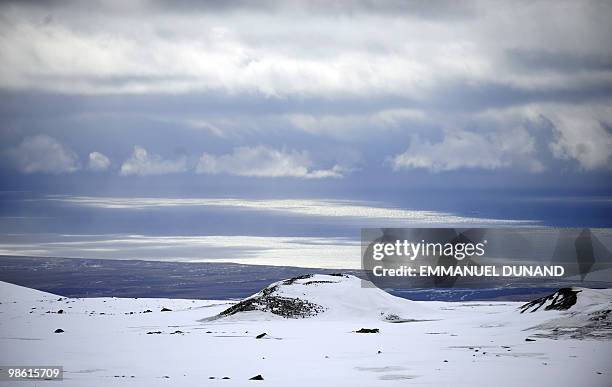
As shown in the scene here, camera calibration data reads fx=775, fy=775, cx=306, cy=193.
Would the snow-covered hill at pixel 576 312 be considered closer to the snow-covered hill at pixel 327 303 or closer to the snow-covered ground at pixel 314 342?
the snow-covered ground at pixel 314 342

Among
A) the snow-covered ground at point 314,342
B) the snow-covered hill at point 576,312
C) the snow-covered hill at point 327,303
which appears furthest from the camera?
the snow-covered hill at point 327,303

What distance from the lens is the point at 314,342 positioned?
38688 millimetres

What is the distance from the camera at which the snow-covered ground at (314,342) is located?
84.9 ft

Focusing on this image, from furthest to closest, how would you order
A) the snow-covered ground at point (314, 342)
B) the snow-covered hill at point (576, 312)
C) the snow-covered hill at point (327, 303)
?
1. the snow-covered hill at point (327, 303)
2. the snow-covered hill at point (576, 312)
3. the snow-covered ground at point (314, 342)


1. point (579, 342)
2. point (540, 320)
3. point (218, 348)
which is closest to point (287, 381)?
point (218, 348)

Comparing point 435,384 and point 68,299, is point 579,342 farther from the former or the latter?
point 68,299

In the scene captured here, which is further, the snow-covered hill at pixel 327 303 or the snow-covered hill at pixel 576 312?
the snow-covered hill at pixel 327 303

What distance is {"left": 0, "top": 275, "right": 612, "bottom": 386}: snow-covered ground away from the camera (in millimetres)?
25875

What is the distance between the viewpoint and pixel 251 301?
58812 mm

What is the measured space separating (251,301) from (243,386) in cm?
3535

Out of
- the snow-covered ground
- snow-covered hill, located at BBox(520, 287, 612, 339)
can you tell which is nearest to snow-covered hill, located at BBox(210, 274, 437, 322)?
the snow-covered ground

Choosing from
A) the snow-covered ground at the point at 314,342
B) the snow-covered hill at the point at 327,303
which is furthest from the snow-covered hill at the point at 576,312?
the snow-covered hill at the point at 327,303

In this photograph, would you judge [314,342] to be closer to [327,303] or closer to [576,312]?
[576,312]

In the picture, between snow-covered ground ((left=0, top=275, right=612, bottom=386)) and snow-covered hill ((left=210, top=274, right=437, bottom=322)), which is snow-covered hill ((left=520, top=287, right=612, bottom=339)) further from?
snow-covered hill ((left=210, top=274, right=437, bottom=322))
